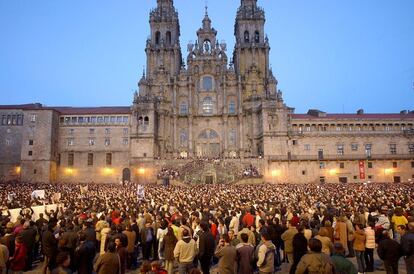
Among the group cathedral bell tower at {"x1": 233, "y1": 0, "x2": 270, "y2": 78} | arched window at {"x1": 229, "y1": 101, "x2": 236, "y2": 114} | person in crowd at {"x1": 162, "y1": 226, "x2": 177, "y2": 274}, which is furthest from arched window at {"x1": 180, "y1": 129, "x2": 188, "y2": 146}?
person in crowd at {"x1": 162, "y1": 226, "x2": 177, "y2": 274}

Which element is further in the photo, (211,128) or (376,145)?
(211,128)

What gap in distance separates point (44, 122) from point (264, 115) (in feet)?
131

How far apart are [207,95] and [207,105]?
209 cm

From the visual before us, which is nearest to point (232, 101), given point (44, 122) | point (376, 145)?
point (376, 145)

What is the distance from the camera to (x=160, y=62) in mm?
73500

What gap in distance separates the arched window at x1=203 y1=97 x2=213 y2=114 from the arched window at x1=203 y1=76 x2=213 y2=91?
209 centimetres

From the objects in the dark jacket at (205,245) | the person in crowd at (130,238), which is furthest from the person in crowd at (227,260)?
the person in crowd at (130,238)

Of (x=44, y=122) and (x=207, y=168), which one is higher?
(x=44, y=122)

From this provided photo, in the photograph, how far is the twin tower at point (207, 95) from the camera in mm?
68062

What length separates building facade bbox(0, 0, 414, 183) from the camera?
6122cm

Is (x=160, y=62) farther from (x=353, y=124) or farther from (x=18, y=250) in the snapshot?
(x=18, y=250)

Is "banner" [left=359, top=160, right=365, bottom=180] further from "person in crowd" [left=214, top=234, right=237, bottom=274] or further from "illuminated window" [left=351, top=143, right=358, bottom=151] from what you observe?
"person in crowd" [left=214, top=234, right=237, bottom=274]

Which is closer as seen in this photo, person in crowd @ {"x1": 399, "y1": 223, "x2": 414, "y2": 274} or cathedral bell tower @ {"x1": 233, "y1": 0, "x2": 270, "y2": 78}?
person in crowd @ {"x1": 399, "y1": 223, "x2": 414, "y2": 274}

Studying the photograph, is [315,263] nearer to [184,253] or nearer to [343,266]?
[343,266]
